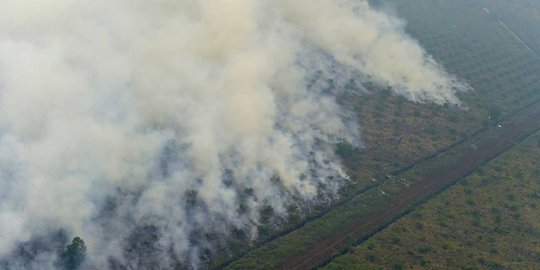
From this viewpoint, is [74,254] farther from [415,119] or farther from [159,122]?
[415,119]

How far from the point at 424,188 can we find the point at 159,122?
59969 millimetres

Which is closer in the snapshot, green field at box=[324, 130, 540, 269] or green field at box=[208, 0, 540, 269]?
green field at box=[324, 130, 540, 269]

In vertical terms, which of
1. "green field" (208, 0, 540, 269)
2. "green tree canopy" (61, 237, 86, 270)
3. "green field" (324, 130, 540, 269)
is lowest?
"green field" (324, 130, 540, 269)

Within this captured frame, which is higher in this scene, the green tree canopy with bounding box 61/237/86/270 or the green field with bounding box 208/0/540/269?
the green field with bounding box 208/0/540/269

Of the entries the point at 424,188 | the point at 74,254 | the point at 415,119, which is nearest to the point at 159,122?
the point at 74,254

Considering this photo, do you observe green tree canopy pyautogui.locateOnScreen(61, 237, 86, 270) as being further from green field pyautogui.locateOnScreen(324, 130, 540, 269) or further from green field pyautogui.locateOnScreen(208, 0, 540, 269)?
green field pyautogui.locateOnScreen(324, 130, 540, 269)

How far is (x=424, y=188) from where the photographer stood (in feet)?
388

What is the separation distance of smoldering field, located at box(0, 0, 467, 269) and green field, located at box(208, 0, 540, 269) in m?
3.87

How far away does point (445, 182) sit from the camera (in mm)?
120625

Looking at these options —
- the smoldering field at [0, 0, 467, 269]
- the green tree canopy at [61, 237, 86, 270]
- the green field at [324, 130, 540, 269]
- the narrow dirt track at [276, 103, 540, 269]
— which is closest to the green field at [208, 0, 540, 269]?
the narrow dirt track at [276, 103, 540, 269]

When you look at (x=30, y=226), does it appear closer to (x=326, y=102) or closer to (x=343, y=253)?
(x=343, y=253)

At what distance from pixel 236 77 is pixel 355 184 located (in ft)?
120

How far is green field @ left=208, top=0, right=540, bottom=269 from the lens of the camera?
10050cm

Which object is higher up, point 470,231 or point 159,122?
point 159,122
